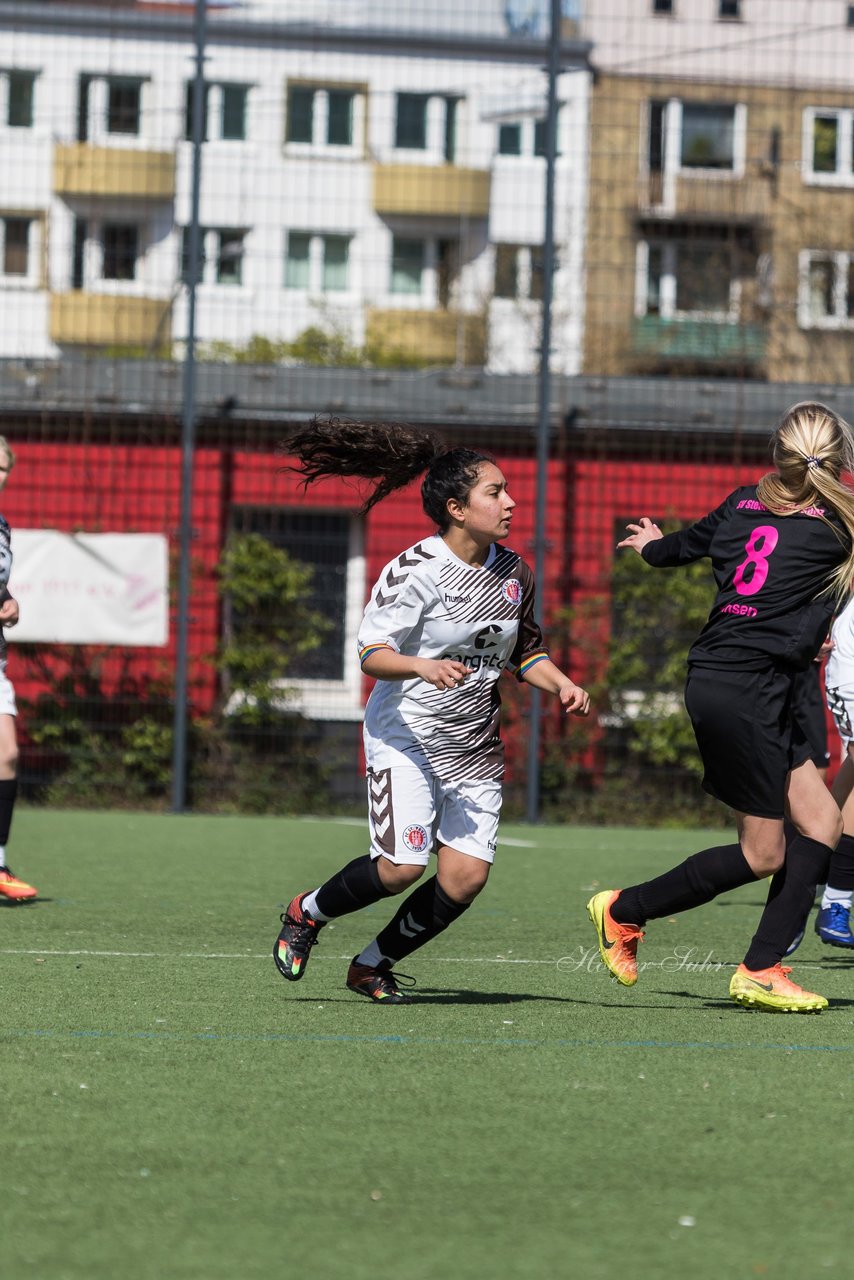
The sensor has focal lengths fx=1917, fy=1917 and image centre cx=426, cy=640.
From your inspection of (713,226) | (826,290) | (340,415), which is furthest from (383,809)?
(826,290)

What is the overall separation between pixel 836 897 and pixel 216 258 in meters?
9.57

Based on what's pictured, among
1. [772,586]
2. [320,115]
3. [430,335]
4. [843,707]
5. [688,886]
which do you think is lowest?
[688,886]

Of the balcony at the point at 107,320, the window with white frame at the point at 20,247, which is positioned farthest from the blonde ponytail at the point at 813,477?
the window with white frame at the point at 20,247

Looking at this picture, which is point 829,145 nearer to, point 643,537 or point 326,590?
point 326,590

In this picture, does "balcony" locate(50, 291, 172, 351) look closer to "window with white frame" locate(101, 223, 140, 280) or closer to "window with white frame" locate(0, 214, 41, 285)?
"window with white frame" locate(101, 223, 140, 280)

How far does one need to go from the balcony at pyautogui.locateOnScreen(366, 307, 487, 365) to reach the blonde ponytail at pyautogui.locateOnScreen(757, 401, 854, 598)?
18551 millimetres

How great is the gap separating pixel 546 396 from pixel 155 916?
22.2 feet

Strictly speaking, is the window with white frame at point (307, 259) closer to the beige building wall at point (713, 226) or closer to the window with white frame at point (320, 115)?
the window with white frame at point (320, 115)

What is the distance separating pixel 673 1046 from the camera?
16.8 ft

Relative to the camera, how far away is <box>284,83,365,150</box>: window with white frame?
1941 centimetres

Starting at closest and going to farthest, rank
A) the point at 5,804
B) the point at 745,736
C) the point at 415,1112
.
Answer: the point at 415,1112 < the point at 745,736 < the point at 5,804

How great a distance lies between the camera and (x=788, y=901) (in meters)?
5.79

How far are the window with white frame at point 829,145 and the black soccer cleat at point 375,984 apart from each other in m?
12.0

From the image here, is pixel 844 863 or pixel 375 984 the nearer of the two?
pixel 375 984
